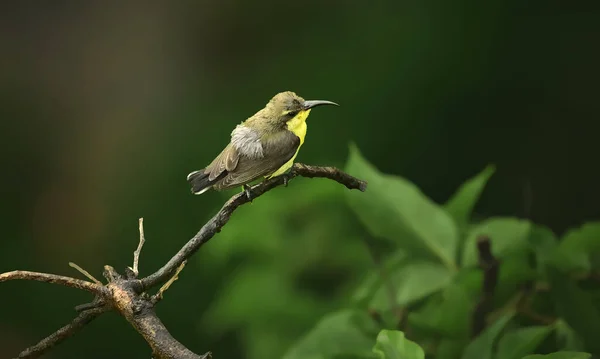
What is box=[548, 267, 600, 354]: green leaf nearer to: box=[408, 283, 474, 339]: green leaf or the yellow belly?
box=[408, 283, 474, 339]: green leaf

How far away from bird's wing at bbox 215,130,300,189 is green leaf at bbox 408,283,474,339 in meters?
0.23

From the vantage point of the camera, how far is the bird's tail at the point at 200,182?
0.43 m

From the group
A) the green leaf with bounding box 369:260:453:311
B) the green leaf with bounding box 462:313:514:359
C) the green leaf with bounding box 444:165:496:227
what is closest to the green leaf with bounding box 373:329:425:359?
the green leaf with bounding box 462:313:514:359

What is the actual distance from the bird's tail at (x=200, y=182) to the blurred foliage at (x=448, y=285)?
192mm

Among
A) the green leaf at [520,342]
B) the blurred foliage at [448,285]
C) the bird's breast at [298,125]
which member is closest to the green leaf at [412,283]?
the blurred foliage at [448,285]

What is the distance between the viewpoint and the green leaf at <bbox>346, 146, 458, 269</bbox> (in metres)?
0.68

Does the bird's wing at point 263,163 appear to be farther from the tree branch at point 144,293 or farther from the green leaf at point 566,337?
the green leaf at point 566,337

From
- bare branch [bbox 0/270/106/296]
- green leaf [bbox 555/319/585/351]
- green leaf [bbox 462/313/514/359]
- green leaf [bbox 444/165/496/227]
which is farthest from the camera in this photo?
green leaf [bbox 444/165/496/227]

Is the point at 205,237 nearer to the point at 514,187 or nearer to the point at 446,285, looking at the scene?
the point at 446,285

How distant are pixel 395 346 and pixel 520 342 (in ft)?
0.41

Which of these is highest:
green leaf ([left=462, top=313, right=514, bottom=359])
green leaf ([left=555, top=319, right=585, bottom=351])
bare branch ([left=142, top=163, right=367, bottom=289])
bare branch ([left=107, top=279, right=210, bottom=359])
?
bare branch ([left=142, top=163, right=367, bottom=289])

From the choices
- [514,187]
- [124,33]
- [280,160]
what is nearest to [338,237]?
[280,160]

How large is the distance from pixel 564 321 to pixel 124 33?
117 centimetres

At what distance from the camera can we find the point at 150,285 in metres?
0.40
